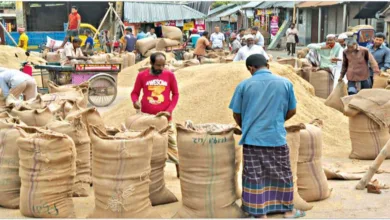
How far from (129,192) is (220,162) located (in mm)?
711

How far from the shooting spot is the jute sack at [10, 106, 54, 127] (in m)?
5.27

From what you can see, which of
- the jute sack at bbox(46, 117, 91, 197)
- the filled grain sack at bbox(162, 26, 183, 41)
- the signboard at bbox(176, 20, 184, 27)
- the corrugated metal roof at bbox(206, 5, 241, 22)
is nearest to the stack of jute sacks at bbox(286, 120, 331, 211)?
the jute sack at bbox(46, 117, 91, 197)

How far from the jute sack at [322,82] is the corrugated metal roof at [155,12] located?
53.2ft

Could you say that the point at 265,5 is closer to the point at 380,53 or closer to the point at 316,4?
the point at 316,4

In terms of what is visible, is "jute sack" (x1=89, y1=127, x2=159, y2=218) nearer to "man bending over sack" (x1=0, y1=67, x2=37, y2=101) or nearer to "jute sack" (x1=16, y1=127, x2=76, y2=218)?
"jute sack" (x1=16, y1=127, x2=76, y2=218)

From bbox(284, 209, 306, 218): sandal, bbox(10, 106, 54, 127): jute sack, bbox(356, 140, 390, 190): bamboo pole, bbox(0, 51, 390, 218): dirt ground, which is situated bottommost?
bbox(0, 51, 390, 218): dirt ground

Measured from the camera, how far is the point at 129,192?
4117 mm

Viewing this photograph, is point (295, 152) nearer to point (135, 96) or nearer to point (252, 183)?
point (252, 183)

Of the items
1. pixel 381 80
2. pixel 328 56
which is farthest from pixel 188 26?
pixel 381 80

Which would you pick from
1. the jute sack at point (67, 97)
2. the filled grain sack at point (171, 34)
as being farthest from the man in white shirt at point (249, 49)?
the filled grain sack at point (171, 34)

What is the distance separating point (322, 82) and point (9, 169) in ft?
23.1

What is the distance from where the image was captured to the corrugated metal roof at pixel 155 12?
25.8m

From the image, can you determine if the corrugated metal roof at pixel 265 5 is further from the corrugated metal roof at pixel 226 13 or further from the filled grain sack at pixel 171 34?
the filled grain sack at pixel 171 34

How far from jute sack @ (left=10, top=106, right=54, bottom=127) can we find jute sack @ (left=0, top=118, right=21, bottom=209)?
1.79 ft
